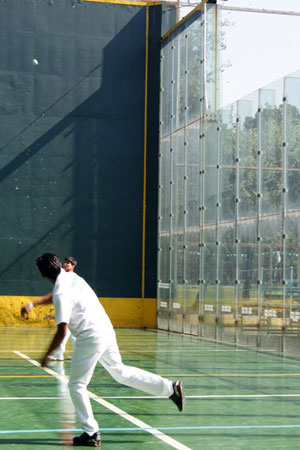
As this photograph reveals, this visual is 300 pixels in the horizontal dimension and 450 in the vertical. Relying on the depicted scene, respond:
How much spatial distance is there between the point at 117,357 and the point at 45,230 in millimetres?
15738

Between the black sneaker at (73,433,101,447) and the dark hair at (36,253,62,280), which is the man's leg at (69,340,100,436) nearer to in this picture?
the black sneaker at (73,433,101,447)

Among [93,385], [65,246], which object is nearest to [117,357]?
[93,385]

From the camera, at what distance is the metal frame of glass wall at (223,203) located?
16253 mm

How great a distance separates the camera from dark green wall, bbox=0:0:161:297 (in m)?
22.5

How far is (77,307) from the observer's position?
6.68 meters

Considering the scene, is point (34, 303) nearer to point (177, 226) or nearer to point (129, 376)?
point (129, 376)

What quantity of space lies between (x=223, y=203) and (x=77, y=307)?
41.2 ft

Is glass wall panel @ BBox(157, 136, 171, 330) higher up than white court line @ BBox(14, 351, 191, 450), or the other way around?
glass wall panel @ BBox(157, 136, 171, 330)

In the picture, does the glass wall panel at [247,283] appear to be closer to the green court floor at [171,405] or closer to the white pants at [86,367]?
the green court floor at [171,405]

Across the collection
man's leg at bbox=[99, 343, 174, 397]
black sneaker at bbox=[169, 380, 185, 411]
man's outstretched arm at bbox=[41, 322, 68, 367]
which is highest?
man's outstretched arm at bbox=[41, 322, 68, 367]

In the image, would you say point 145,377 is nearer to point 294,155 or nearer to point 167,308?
point 294,155

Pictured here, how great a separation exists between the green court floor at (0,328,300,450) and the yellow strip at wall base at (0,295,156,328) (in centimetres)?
692

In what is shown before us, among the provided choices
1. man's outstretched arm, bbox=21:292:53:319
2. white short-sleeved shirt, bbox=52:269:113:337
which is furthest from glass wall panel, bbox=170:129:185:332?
white short-sleeved shirt, bbox=52:269:113:337

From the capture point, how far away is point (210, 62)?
20.7m
